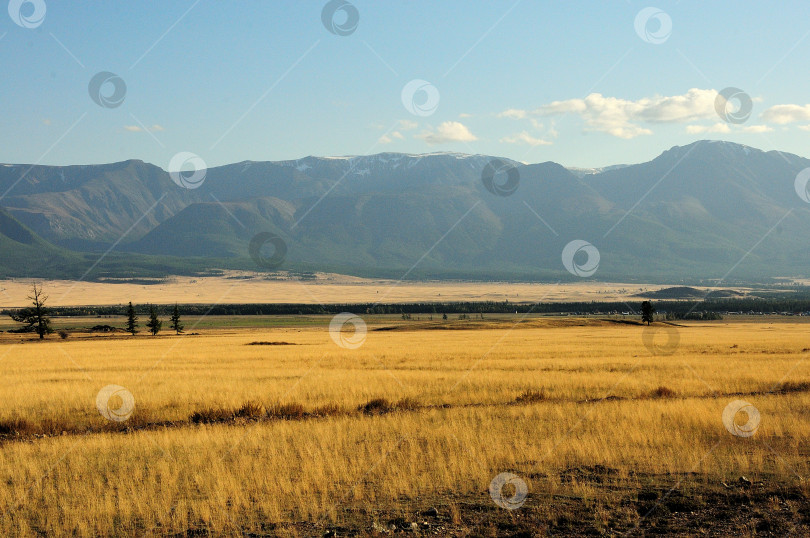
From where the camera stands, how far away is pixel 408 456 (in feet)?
49.1

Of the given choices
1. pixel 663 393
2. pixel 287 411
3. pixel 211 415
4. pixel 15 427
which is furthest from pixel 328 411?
pixel 663 393

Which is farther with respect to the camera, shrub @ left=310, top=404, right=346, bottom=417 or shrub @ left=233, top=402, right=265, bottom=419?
shrub @ left=310, top=404, right=346, bottom=417

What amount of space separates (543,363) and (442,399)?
16.2 meters

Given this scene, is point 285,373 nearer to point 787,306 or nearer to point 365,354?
point 365,354

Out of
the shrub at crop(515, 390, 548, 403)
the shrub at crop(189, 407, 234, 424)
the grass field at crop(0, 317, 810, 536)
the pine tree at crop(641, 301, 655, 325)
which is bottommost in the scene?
the grass field at crop(0, 317, 810, 536)

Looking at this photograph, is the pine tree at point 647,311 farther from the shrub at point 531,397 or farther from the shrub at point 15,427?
the shrub at point 15,427

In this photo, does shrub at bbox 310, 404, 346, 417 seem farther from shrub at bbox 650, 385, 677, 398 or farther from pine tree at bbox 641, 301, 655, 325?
pine tree at bbox 641, 301, 655, 325

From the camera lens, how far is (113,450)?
15977mm

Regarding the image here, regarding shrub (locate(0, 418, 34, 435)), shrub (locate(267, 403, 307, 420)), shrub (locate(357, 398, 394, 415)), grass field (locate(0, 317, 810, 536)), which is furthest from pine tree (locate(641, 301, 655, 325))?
shrub (locate(0, 418, 34, 435))

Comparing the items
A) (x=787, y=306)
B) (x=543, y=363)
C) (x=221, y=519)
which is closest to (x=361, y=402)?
(x=221, y=519)

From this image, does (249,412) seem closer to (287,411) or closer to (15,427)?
(287,411)

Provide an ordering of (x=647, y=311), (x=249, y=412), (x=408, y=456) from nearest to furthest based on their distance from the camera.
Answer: (x=408, y=456)
(x=249, y=412)
(x=647, y=311)

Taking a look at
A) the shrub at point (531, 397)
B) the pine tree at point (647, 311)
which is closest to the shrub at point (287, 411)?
the shrub at point (531, 397)

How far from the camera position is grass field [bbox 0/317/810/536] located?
10.7m
